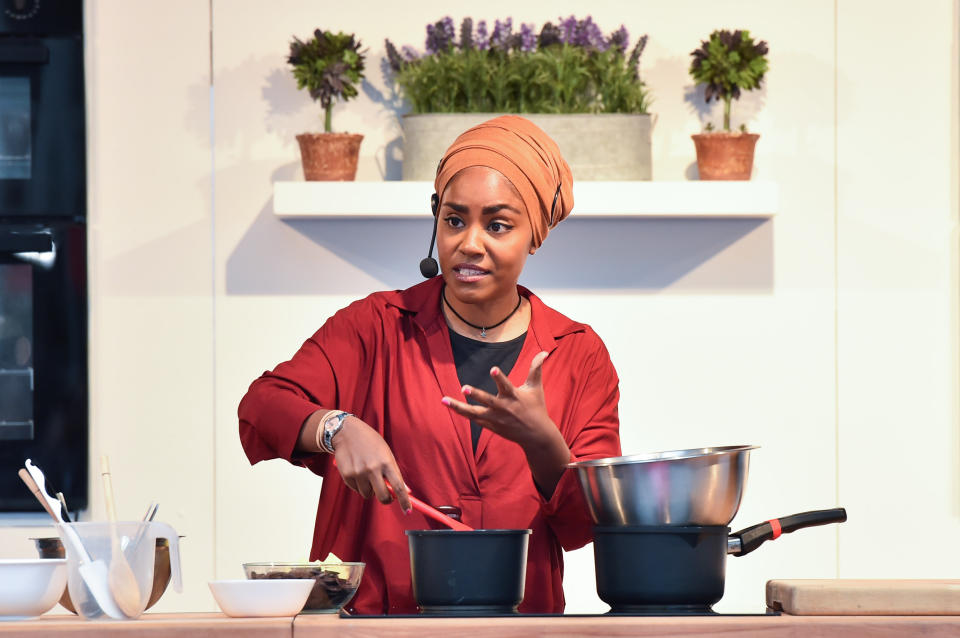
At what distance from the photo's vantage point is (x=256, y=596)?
4.64 ft

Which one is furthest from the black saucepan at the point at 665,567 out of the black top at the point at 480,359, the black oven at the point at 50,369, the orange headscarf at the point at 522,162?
the black oven at the point at 50,369

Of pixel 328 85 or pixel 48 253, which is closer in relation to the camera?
pixel 328 85

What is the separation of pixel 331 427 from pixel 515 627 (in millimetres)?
456

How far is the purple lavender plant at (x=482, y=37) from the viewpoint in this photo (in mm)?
2816

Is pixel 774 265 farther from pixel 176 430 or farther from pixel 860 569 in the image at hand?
pixel 176 430

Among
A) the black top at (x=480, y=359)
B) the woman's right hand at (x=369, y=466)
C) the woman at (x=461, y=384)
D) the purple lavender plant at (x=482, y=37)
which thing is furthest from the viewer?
the purple lavender plant at (x=482, y=37)

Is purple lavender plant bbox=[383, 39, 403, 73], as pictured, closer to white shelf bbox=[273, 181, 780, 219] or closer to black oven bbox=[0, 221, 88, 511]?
white shelf bbox=[273, 181, 780, 219]

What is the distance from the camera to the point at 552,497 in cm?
179

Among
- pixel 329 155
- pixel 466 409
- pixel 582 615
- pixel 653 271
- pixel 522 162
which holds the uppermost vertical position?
pixel 329 155

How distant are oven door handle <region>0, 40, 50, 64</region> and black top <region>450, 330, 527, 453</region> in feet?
4.75

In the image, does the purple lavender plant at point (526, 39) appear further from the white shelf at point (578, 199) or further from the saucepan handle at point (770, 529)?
the saucepan handle at point (770, 529)

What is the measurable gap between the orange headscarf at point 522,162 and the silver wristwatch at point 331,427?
18.7 inches

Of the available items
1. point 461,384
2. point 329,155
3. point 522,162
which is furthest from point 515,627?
point 329,155

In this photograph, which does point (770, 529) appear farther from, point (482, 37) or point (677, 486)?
point (482, 37)
